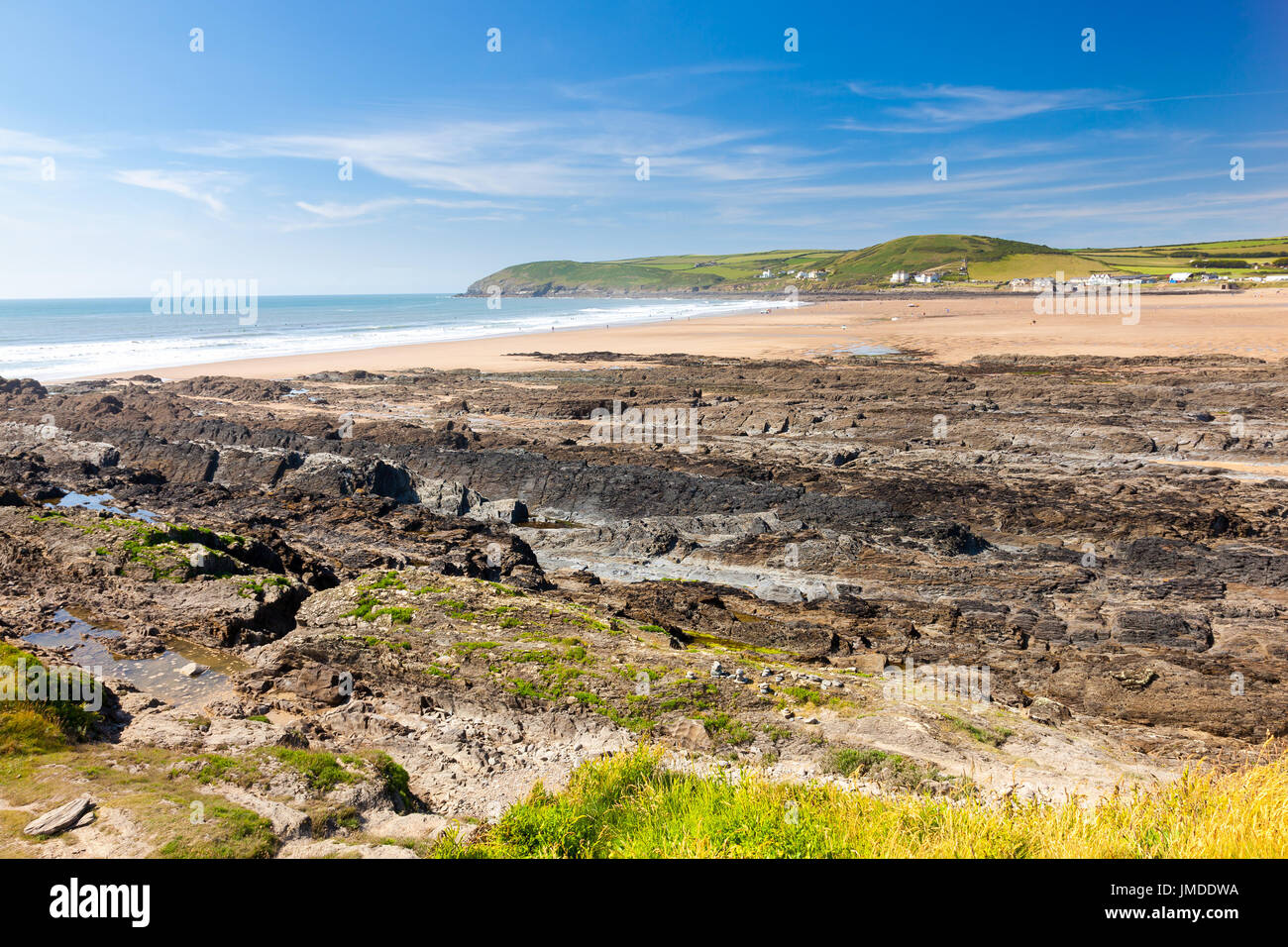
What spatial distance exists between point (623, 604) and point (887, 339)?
51862 millimetres

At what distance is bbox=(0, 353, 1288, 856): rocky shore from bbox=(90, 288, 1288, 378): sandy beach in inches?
772

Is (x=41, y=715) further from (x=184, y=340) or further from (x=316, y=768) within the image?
(x=184, y=340)

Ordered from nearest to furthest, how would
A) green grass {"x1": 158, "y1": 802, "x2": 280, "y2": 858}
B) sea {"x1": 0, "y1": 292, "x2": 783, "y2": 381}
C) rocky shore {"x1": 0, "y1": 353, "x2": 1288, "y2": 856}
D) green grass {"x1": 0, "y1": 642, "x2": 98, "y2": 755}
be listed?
green grass {"x1": 158, "y1": 802, "x2": 280, "y2": 858}
green grass {"x1": 0, "y1": 642, "x2": 98, "y2": 755}
rocky shore {"x1": 0, "y1": 353, "x2": 1288, "y2": 856}
sea {"x1": 0, "y1": 292, "x2": 783, "y2": 381}

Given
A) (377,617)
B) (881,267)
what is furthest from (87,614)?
(881,267)

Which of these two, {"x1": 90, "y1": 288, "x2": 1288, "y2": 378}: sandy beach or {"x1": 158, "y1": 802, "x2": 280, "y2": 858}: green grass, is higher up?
{"x1": 90, "y1": 288, "x2": 1288, "y2": 378}: sandy beach

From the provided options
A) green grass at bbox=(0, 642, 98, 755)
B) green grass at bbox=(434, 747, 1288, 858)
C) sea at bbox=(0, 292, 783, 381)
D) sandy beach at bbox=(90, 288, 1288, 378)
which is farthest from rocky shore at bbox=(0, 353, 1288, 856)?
sea at bbox=(0, 292, 783, 381)

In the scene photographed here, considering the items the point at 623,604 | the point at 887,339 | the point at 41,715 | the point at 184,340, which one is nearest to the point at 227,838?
the point at 41,715

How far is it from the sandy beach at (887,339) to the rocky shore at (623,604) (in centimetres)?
1960

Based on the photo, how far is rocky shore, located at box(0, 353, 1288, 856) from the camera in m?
7.45

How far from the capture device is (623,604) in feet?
45.0

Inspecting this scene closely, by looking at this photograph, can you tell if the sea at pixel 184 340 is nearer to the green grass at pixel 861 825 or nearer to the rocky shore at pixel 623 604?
the rocky shore at pixel 623 604

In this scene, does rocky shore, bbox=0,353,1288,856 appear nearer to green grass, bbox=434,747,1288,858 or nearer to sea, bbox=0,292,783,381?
green grass, bbox=434,747,1288,858

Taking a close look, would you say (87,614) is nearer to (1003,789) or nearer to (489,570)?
(489,570)
